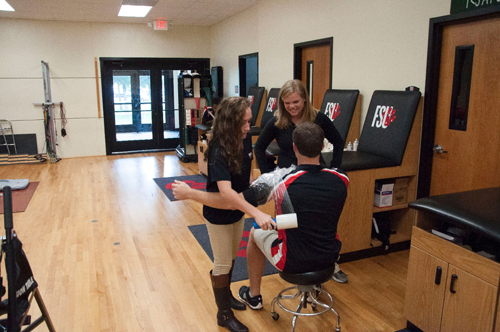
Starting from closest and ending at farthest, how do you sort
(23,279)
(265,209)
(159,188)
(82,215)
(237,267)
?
(23,279), (237,267), (265,209), (82,215), (159,188)

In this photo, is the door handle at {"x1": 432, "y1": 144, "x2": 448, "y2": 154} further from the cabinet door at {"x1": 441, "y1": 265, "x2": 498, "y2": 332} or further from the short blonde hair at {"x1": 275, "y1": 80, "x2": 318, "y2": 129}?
the cabinet door at {"x1": 441, "y1": 265, "x2": 498, "y2": 332}

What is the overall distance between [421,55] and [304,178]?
216 cm

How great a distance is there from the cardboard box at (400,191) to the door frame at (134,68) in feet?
21.2

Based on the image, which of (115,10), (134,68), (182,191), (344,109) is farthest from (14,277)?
(134,68)

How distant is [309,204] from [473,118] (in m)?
1.97

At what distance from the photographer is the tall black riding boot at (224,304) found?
2.38 metres

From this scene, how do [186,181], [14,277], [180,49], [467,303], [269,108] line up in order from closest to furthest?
[14,277]
[467,303]
[269,108]
[186,181]
[180,49]

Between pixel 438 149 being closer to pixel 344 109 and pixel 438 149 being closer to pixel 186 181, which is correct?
pixel 344 109

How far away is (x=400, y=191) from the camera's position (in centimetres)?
354

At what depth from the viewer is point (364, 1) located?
401 centimetres

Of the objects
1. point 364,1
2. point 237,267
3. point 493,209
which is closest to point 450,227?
point 493,209

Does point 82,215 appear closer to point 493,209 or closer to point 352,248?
point 352,248

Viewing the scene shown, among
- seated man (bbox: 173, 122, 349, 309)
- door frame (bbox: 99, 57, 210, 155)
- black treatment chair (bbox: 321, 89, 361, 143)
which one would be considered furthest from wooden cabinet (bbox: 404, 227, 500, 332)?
door frame (bbox: 99, 57, 210, 155)

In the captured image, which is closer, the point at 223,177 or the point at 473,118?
the point at 223,177
